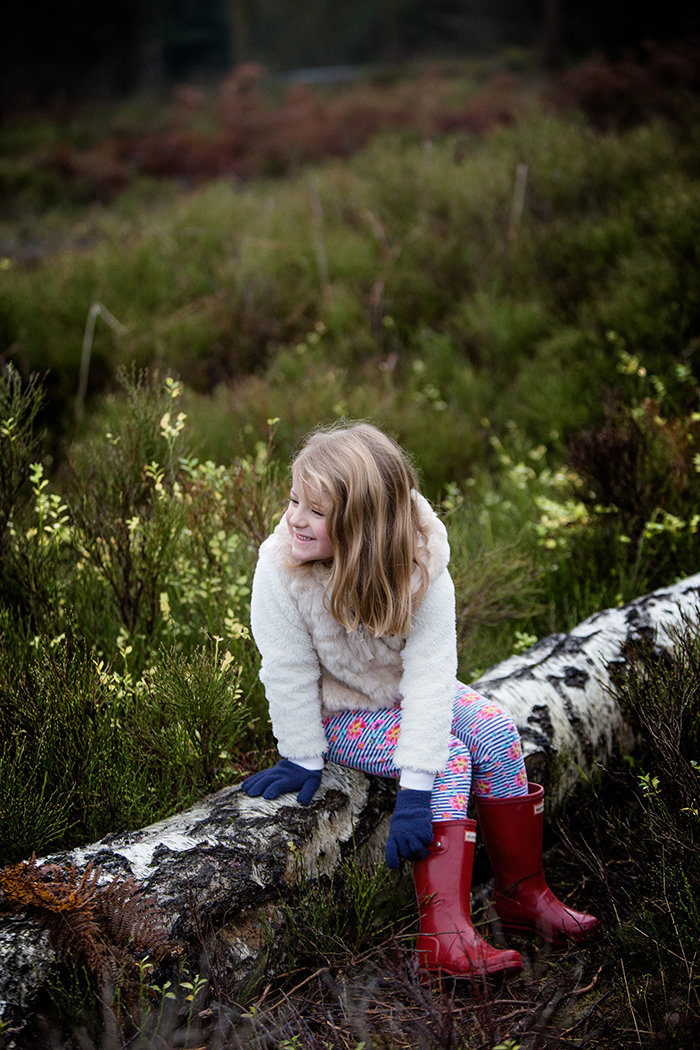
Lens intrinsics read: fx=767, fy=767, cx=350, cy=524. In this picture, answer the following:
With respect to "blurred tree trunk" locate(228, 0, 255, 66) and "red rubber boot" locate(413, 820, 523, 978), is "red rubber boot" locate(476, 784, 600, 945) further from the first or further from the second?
"blurred tree trunk" locate(228, 0, 255, 66)

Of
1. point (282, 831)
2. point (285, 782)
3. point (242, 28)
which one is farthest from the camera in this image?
point (242, 28)

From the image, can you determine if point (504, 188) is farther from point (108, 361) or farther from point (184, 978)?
point (184, 978)

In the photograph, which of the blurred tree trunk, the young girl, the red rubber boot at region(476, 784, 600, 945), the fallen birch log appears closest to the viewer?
the fallen birch log

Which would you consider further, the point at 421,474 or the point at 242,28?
the point at 242,28

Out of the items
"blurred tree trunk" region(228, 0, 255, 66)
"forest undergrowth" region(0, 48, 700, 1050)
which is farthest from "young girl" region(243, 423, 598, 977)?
"blurred tree trunk" region(228, 0, 255, 66)

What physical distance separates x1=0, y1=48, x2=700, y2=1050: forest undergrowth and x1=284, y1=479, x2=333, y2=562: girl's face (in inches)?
18.9

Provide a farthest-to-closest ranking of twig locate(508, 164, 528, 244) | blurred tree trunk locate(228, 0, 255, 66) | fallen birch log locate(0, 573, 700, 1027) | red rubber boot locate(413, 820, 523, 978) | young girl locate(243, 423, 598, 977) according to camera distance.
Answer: blurred tree trunk locate(228, 0, 255, 66) → twig locate(508, 164, 528, 244) → young girl locate(243, 423, 598, 977) → red rubber boot locate(413, 820, 523, 978) → fallen birch log locate(0, 573, 700, 1027)

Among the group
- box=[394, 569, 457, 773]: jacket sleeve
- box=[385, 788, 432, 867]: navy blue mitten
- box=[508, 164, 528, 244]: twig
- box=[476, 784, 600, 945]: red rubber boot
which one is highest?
box=[508, 164, 528, 244]: twig

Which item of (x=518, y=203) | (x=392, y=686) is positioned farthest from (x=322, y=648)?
(x=518, y=203)

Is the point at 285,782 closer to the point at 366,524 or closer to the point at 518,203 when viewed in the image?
the point at 366,524

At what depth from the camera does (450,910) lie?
195 cm

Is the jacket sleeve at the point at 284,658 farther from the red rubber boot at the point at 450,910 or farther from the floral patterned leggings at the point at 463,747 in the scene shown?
the red rubber boot at the point at 450,910

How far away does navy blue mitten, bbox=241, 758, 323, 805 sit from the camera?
203cm

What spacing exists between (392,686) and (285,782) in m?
0.43
